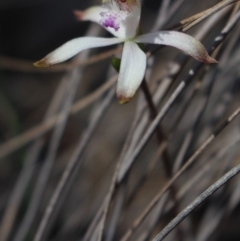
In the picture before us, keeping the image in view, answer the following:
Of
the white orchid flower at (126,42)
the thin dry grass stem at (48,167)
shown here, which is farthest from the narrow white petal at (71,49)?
the thin dry grass stem at (48,167)

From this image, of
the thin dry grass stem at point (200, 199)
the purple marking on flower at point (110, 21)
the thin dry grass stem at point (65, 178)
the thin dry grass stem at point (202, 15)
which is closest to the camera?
the thin dry grass stem at point (200, 199)

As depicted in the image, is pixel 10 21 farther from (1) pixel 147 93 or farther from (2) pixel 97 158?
(1) pixel 147 93

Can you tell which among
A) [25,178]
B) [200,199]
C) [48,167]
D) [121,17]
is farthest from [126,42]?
[25,178]

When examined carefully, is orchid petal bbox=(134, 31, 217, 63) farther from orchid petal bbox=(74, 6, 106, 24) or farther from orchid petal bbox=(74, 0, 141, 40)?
orchid petal bbox=(74, 6, 106, 24)

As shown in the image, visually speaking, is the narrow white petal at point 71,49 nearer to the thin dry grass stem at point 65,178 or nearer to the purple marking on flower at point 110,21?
the purple marking on flower at point 110,21

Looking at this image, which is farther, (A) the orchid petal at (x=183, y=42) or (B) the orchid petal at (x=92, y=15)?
(B) the orchid petal at (x=92, y=15)
